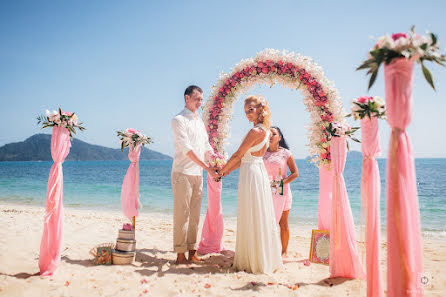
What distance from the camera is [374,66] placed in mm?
2951

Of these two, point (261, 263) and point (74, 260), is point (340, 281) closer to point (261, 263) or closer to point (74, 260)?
point (261, 263)

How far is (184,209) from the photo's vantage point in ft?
16.2

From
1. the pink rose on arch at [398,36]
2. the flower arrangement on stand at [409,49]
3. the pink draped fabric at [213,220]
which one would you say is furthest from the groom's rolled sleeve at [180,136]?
the pink rose on arch at [398,36]

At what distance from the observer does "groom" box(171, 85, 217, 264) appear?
4.93 m

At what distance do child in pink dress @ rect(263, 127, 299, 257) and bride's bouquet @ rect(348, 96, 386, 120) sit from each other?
1951mm

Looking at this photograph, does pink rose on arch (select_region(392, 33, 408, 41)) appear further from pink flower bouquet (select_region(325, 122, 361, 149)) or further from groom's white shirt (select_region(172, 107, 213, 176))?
groom's white shirt (select_region(172, 107, 213, 176))

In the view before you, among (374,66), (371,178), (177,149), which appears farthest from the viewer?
(177,149)

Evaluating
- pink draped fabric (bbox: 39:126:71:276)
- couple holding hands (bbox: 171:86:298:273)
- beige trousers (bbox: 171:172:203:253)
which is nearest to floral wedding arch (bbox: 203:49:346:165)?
couple holding hands (bbox: 171:86:298:273)

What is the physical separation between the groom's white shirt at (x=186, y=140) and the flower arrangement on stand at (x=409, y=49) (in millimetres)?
3129

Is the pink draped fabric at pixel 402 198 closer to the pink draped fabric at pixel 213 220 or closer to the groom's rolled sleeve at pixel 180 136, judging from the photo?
the groom's rolled sleeve at pixel 180 136

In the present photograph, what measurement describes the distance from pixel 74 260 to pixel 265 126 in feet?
14.0

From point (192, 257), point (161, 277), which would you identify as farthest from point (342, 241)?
point (161, 277)

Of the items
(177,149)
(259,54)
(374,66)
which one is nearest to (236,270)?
(177,149)

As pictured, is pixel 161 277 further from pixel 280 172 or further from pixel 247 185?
pixel 280 172
